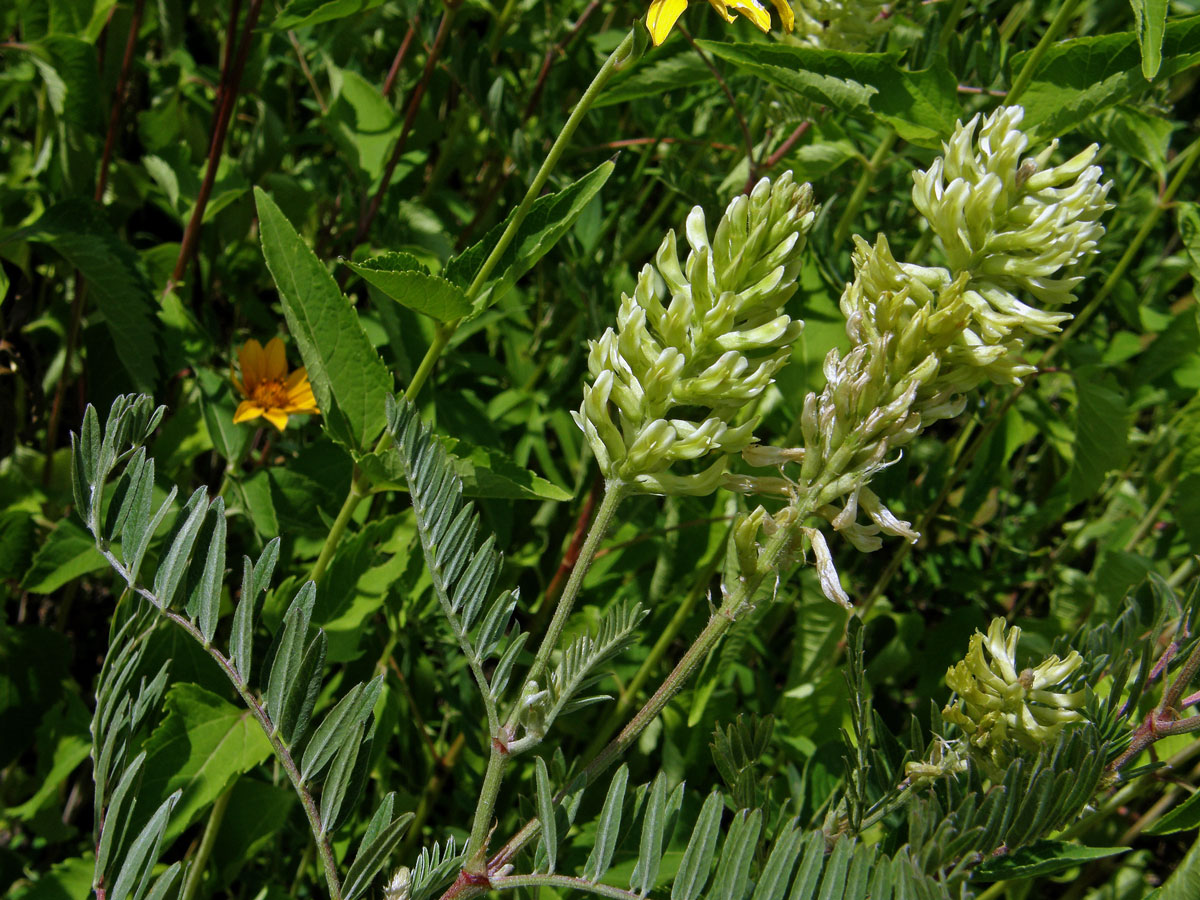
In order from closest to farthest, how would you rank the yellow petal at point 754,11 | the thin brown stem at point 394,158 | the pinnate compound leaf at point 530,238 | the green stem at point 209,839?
the yellow petal at point 754,11, the pinnate compound leaf at point 530,238, the green stem at point 209,839, the thin brown stem at point 394,158

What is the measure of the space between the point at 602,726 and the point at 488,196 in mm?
1369

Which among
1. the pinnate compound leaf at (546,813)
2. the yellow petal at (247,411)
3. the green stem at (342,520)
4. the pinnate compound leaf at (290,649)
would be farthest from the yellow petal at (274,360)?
the pinnate compound leaf at (546,813)

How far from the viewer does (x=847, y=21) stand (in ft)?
5.38

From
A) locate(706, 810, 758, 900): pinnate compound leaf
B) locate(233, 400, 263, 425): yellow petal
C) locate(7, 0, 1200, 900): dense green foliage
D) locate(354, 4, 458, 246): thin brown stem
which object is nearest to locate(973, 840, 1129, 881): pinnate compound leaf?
locate(7, 0, 1200, 900): dense green foliage

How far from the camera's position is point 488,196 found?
8.25 feet

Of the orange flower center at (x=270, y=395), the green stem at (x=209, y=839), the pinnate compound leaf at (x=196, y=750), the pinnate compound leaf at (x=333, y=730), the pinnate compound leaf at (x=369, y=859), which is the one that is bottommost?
the green stem at (x=209, y=839)

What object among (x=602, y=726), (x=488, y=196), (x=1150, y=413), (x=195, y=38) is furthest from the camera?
(x=1150, y=413)

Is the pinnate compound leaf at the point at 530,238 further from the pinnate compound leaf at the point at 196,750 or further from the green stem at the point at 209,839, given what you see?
the green stem at the point at 209,839

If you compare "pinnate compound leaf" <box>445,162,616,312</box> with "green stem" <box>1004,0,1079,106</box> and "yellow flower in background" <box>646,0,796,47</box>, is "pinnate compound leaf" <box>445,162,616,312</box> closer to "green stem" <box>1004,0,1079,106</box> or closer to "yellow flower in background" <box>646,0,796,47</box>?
"yellow flower in background" <box>646,0,796,47</box>

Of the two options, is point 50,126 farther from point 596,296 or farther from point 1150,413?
point 1150,413

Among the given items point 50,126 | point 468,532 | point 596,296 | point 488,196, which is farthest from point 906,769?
point 50,126

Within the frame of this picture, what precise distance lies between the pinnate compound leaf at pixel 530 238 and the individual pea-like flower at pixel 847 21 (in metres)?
0.65

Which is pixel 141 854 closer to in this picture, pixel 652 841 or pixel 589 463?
pixel 652 841

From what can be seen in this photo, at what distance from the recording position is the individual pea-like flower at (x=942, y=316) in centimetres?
92
